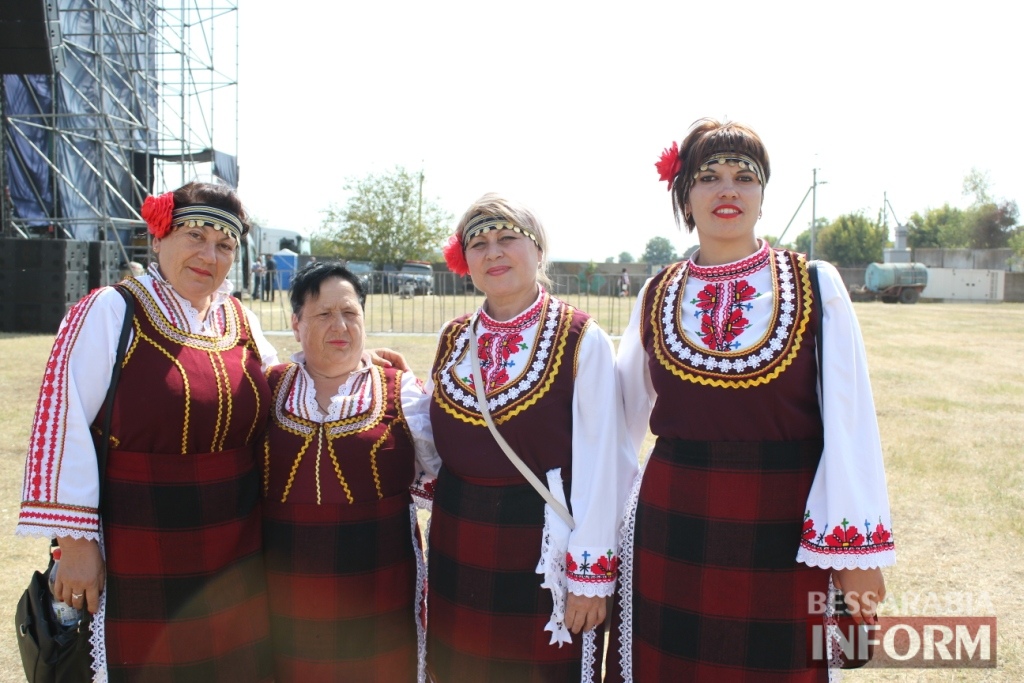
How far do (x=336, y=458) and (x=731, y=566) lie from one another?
3.98 feet

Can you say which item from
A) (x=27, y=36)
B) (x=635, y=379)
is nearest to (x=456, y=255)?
(x=635, y=379)

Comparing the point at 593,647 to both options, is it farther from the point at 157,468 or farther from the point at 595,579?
the point at 157,468

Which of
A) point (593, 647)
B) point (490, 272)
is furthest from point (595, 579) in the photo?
point (490, 272)

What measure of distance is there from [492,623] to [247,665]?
0.78 metres

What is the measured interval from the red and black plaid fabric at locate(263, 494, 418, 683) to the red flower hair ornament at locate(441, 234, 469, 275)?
802mm

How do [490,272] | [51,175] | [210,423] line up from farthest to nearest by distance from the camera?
[51,175] → [490,272] → [210,423]

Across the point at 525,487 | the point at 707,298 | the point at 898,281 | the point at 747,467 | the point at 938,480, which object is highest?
the point at 898,281

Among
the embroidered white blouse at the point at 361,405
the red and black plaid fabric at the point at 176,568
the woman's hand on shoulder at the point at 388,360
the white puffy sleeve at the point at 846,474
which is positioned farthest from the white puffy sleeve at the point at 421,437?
the white puffy sleeve at the point at 846,474

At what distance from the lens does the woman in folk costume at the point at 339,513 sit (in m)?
2.32

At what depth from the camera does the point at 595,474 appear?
83.7 inches

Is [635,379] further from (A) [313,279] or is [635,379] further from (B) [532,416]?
(A) [313,279]

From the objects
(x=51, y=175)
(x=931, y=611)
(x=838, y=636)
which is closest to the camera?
(x=838, y=636)

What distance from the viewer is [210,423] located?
2154 millimetres

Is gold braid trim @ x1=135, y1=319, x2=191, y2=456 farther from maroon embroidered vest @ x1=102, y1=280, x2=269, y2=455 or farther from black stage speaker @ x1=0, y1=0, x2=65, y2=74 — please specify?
black stage speaker @ x1=0, y1=0, x2=65, y2=74
